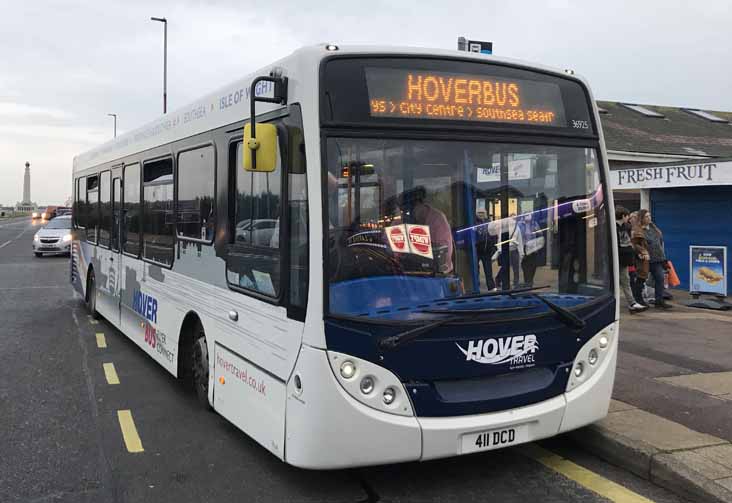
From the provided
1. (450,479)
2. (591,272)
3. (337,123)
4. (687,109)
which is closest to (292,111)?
(337,123)

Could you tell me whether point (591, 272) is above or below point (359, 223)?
below

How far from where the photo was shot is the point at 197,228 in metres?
5.77

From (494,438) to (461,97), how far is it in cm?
206

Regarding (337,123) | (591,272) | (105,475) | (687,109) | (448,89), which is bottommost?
(105,475)

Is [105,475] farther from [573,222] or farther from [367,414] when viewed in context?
[573,222]

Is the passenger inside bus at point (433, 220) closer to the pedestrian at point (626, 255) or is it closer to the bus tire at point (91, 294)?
the pedestrian at point (626, 255)

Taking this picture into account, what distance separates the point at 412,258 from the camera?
4.01 m

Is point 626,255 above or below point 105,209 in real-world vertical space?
below

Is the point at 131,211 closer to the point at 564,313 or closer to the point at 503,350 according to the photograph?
the point at 503,350

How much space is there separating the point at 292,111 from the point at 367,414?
179 cm

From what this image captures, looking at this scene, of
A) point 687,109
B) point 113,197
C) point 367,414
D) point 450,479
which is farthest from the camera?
point 687,109

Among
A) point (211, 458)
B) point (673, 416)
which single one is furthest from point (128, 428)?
point (673, 416)

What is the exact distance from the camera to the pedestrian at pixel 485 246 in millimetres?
4176

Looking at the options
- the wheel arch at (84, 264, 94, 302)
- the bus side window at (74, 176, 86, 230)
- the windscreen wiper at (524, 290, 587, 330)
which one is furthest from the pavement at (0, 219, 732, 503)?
the bus side window at (74, 176, 86, 230)
